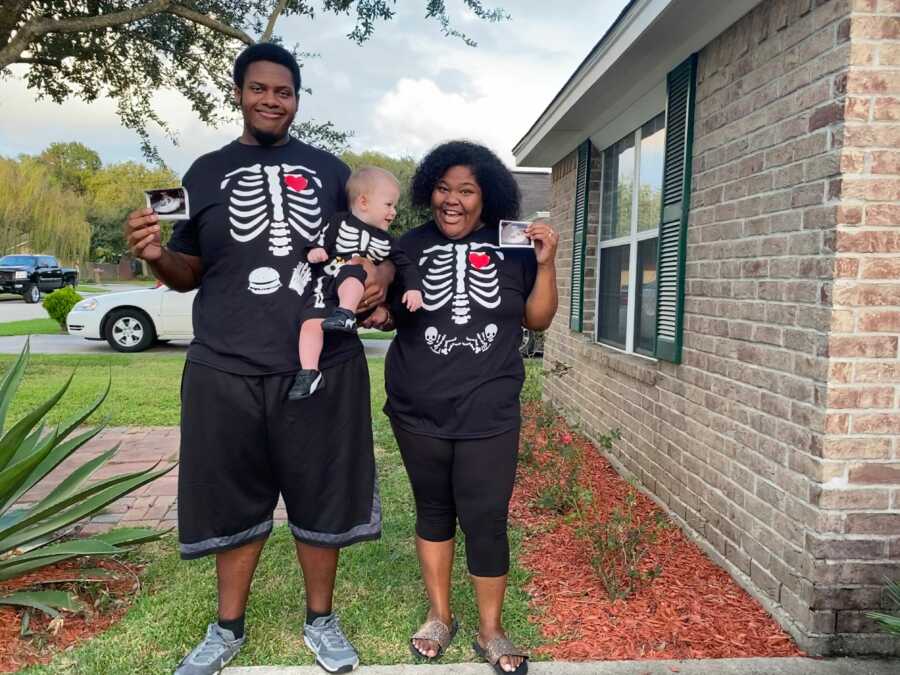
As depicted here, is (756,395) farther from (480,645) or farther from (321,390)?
(321,390)

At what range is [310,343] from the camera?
7.89ft

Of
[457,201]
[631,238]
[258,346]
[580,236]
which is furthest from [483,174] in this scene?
[580,236]

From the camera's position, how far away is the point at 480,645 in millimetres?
2779

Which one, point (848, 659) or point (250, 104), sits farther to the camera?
point (848, 659)

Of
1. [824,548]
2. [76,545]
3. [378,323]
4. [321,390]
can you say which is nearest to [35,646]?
[76,545]

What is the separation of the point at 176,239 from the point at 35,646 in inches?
70.1

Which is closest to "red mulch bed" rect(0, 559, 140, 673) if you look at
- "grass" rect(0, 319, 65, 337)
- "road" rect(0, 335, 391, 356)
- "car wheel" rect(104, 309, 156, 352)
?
"road" rect(0, 335, 391, 356)

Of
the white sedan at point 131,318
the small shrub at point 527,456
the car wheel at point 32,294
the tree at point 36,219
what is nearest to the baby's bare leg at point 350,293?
the small shrub at point 527,456

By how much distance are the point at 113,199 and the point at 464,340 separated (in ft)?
209

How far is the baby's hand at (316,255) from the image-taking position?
2.47 m

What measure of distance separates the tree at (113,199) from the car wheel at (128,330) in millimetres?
34923

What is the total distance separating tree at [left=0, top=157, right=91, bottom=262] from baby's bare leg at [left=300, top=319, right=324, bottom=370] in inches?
1803

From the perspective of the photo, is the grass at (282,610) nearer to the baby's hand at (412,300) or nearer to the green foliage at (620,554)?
the green foliage at (620,554)

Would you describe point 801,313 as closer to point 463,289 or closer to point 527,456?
point 463,289
